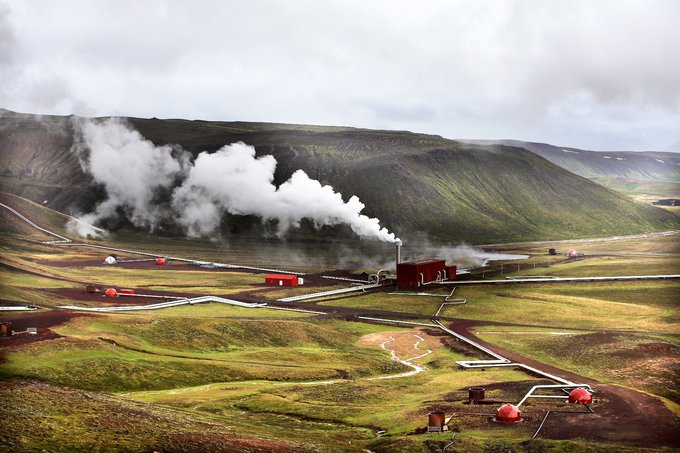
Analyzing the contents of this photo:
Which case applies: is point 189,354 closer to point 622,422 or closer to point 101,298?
point 622,422

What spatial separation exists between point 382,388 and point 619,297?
10243cm

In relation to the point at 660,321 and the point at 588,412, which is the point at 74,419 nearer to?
the point at 588,412

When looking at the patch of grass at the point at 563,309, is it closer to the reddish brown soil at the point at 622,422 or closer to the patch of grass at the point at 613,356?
the patch of grass at the point at 613,356

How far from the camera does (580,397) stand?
268ft

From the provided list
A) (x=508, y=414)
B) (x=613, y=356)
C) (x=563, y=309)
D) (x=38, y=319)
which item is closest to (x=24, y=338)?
(x=38, y=319)

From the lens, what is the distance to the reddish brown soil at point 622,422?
69062mm

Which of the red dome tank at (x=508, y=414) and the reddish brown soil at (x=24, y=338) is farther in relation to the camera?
the reddish brown soil at (x=24, y=338)

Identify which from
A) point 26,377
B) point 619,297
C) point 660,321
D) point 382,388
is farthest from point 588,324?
point 26,377

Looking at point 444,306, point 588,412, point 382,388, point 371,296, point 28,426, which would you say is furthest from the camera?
point 371,296

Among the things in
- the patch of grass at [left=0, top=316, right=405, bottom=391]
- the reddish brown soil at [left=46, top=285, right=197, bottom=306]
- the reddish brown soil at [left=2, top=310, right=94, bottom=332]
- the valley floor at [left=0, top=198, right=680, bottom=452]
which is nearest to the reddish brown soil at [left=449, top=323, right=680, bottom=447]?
the valley floor at [left=0, top=198, right=680, bottom=452]

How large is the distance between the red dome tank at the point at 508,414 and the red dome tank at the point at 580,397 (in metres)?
9.33

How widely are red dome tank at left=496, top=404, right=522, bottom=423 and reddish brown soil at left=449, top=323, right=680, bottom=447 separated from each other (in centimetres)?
290

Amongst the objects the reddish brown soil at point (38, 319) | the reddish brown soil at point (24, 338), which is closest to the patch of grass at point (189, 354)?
the reddish brown soil at point (24, 338)

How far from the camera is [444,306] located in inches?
6875
